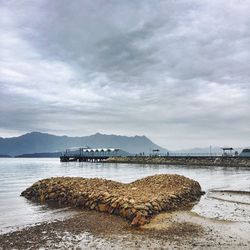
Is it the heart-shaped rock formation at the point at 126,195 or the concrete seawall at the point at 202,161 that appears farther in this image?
the concrete seawall at the point at 202,161

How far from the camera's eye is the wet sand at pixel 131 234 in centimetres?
1450

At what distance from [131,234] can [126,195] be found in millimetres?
5882

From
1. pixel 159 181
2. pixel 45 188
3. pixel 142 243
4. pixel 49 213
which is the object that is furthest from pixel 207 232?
pixel 45 188

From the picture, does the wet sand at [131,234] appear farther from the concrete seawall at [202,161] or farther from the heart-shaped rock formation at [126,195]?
the concrete seawall at [202,161]

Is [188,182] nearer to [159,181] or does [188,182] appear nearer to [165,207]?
[159,181]

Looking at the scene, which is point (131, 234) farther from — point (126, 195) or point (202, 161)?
point (202, 161)

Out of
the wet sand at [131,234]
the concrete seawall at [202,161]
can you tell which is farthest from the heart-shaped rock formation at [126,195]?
the concrete seawall at [202,161]

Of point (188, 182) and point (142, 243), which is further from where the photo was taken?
point (188, 182)

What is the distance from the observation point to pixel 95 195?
24.1 metres

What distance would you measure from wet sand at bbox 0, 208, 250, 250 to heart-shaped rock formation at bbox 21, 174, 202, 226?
0.80 m

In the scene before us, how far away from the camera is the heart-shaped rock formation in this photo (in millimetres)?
20102

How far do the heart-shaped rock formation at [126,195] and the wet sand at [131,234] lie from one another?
0.80m

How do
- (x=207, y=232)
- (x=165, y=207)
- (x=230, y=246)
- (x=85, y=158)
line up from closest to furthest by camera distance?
(x=230, y=246), (x=207, y=232), (x=165, y=207), (x=85, y=158)

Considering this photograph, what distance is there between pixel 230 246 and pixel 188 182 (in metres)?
17.0
